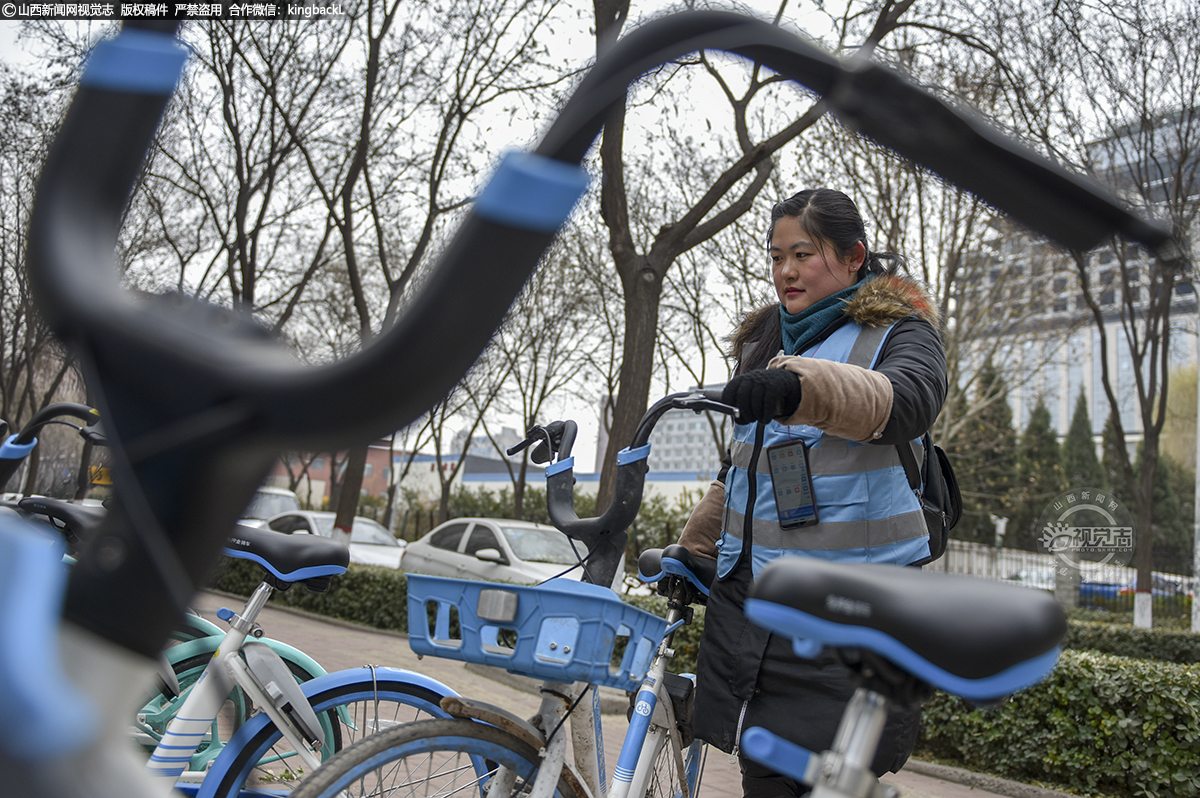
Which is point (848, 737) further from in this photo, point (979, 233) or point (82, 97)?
point (979, 233)

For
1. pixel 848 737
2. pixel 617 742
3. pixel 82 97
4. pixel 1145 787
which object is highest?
pixel 82 97

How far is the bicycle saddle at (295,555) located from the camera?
264 centimetres

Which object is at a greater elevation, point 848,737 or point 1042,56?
point 1042,56

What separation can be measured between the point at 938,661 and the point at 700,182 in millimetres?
14283

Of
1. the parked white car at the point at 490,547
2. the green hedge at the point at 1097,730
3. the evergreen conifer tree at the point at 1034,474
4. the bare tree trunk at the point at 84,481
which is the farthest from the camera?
the evergreen conifer tree at the point at 1034,474

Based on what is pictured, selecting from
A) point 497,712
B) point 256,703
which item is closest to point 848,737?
point 497,712

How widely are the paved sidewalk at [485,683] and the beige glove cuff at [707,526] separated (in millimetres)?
1238

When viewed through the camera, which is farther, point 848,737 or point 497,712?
point 497,712

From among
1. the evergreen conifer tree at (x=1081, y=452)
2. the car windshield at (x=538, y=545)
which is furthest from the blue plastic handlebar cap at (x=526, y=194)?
the evergreen conifer tree at (x=1081, y=452)

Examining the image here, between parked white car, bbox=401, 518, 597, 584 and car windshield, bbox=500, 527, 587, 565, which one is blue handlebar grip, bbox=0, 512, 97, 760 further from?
car windshield, bbox=500, 527, 587, 565

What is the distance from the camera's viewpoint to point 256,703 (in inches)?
99.1

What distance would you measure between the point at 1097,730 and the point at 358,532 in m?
13.3

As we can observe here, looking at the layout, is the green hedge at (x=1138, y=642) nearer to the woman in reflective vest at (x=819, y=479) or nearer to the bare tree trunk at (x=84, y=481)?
the woman in reflective vest at (x=819, y=479)

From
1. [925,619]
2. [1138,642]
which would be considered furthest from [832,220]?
[1138,642]
